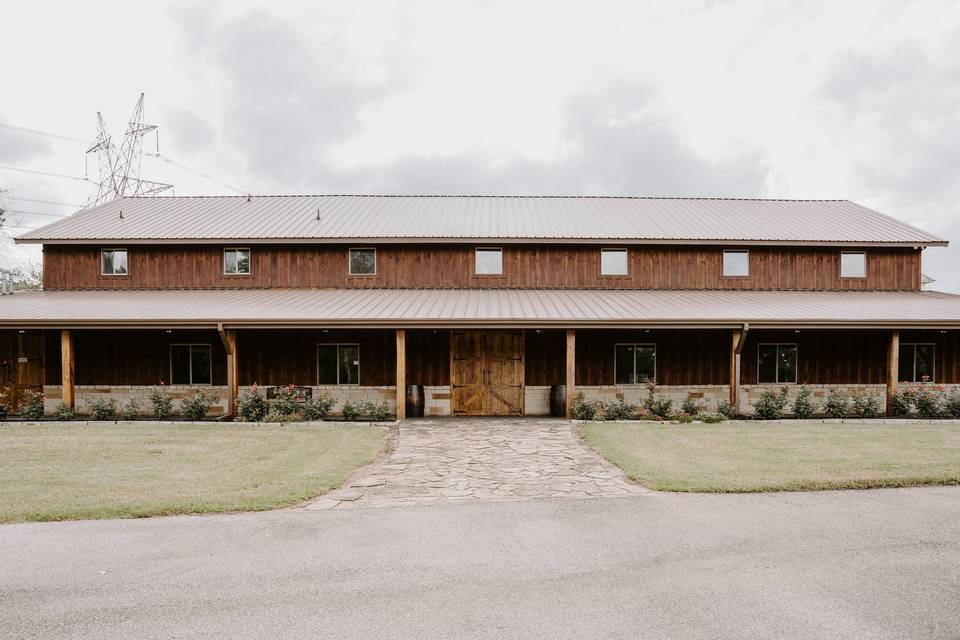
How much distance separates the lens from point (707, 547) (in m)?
6.16

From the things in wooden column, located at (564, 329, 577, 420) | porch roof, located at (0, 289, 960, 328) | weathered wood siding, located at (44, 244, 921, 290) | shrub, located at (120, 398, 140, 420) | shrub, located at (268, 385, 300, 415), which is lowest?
shrub, located at (120, 398, 140, 420)

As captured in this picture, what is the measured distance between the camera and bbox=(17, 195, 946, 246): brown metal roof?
1956cm

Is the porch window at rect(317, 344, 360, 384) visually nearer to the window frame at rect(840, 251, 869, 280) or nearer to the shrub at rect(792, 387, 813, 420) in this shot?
the shrub at rect(792, 387, 813, 420)

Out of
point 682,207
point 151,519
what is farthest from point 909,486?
point 682,207

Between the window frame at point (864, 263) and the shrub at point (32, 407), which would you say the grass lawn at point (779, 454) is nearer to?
the window frame at point (864, 263)

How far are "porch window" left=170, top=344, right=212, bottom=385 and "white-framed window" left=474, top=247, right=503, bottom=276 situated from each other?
30.3 ft

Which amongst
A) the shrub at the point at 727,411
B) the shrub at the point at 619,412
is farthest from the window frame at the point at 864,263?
the shrub at the point at 619,412

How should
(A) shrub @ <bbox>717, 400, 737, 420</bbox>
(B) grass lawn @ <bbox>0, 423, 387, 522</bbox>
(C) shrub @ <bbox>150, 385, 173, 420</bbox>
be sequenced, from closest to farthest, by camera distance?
(B) grass lawn @ <bbox>0, 423, 387, 522</bbox> → (A) shrub @ <bbox>717, 400, 737, 420</bbox> → (C) shrub @ <bbox>150, 385, 173, 420</bbox>

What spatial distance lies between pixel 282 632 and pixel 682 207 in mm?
22890

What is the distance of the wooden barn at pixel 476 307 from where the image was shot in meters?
15.8

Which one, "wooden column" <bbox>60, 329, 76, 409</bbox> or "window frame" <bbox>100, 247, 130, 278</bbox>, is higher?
"window frame" <bbox>100, 247, 130, 278</bbox>

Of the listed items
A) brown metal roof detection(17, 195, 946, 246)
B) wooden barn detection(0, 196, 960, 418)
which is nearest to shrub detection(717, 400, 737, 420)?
wooden barn detection(0, 196, 960, 418)

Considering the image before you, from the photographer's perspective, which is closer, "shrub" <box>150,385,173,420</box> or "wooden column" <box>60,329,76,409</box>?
"wooden column" <box>60,329,76,409</box>

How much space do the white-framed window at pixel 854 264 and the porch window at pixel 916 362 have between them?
3490 mm
